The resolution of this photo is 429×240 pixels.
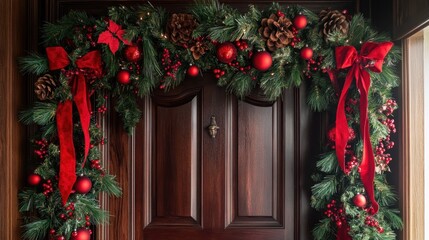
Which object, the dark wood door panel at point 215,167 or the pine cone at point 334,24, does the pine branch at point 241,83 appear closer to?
the dark wood door panel at point 215,167

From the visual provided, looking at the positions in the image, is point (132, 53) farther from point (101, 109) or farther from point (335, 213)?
point (335, 213)

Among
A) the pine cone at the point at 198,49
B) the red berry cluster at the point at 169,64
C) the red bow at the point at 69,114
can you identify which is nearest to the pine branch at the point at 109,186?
the red bow at the point at 69,114

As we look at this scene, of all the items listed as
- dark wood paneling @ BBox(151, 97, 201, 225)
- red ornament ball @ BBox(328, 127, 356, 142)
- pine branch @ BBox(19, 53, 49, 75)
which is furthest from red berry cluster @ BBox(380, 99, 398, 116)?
pine branch @ BBox(19, 53, 49, 75)

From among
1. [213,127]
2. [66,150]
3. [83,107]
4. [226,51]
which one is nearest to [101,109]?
[83,107]

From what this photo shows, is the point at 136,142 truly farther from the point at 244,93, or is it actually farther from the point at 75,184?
the point at 244,93

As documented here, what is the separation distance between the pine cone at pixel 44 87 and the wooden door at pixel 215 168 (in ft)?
1.23

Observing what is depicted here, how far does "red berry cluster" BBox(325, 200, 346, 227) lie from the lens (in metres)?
1.49

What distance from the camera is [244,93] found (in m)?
1.61

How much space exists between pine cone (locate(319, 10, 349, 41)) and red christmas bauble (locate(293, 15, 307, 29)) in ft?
0.25

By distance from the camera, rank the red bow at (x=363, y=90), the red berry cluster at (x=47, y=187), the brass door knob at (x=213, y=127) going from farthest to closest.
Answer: the brass door knob at (x=213, y=127), the red berry cluster at (x=47, y=187), the red bow at (x=363, y=90)

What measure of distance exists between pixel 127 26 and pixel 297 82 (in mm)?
668

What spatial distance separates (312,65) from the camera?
1.55 m

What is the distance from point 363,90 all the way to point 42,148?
1.21 meters

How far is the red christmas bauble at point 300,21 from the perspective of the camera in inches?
56.4
